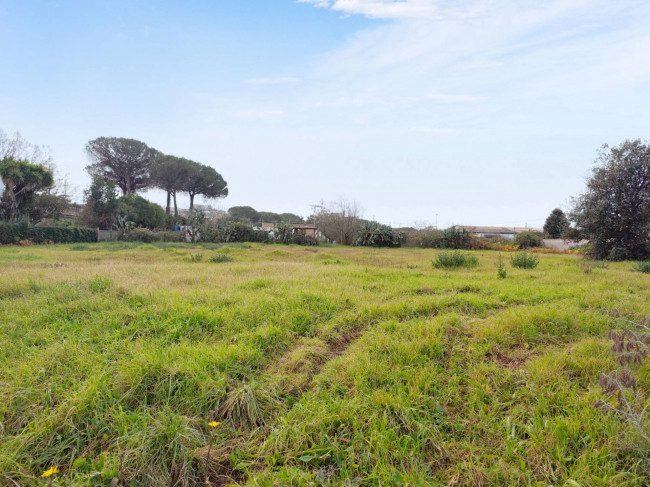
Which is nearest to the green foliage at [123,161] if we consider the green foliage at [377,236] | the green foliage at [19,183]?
the green foliage at [19,183]

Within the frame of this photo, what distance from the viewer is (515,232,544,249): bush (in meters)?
21.7

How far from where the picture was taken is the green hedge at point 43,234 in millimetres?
17250

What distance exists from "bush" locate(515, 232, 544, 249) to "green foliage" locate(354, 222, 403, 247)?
25.5ft

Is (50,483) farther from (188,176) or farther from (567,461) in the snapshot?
(188,176)

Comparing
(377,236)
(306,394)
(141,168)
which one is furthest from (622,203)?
(141,168)

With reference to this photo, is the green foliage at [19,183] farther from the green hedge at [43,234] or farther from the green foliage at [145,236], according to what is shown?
the green foliage at [145,236]

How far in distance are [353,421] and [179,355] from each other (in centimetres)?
156

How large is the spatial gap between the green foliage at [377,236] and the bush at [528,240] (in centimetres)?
779

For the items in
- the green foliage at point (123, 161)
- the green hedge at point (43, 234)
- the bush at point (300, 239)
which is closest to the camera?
the green hedge at point (43, 234)

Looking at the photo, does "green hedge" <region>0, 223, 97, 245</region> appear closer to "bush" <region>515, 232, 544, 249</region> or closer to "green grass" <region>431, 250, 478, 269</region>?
"green grass" <region>431, 250, 478, 269</region>

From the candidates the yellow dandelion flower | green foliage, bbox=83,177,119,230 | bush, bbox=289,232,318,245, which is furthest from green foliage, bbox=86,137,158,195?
the yellow dandelion flower

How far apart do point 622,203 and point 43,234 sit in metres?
27.2

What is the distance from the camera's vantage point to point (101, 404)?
2221 millimetres

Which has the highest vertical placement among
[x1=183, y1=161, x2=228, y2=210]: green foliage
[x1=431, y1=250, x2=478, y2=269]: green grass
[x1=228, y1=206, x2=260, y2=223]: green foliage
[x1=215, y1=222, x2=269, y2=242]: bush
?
[x1=183, y1=161, x2=228, y2=210]: green foliage
